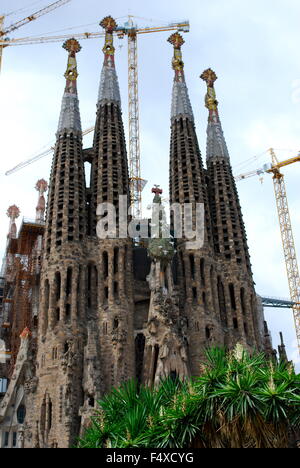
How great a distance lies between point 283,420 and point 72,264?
21332 millimetres

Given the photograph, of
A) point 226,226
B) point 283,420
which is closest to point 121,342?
point 226,226

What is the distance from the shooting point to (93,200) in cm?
4831

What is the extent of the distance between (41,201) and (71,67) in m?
21.1

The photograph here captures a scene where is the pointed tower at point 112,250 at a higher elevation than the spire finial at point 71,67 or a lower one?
lower

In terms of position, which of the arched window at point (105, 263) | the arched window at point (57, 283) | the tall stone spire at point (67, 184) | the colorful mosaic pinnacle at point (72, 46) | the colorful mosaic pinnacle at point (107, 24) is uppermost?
the colorful mosaic pinnacle at point (107, 24)

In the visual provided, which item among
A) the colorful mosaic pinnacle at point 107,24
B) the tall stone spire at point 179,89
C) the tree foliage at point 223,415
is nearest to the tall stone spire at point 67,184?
the colorful mosaic pinnacle at point 107,24

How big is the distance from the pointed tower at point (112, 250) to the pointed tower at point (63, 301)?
1.11 meters

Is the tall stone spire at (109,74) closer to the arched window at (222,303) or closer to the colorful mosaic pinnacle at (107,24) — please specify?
the colorful mosaic pinnacle at (107,24)

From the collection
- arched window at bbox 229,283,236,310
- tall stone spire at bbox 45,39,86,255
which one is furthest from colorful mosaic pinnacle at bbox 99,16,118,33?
arched window at bbox 229,283,236,310

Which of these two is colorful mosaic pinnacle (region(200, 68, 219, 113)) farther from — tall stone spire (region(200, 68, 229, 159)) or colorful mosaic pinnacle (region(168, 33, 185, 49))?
colorful mosaic pinnacle (region(168, 33, 185, 49))

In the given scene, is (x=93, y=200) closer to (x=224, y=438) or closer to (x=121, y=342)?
(x=121, y=342)

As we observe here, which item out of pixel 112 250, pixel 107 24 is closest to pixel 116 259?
pixel 112 250

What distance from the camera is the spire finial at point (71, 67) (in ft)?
175
